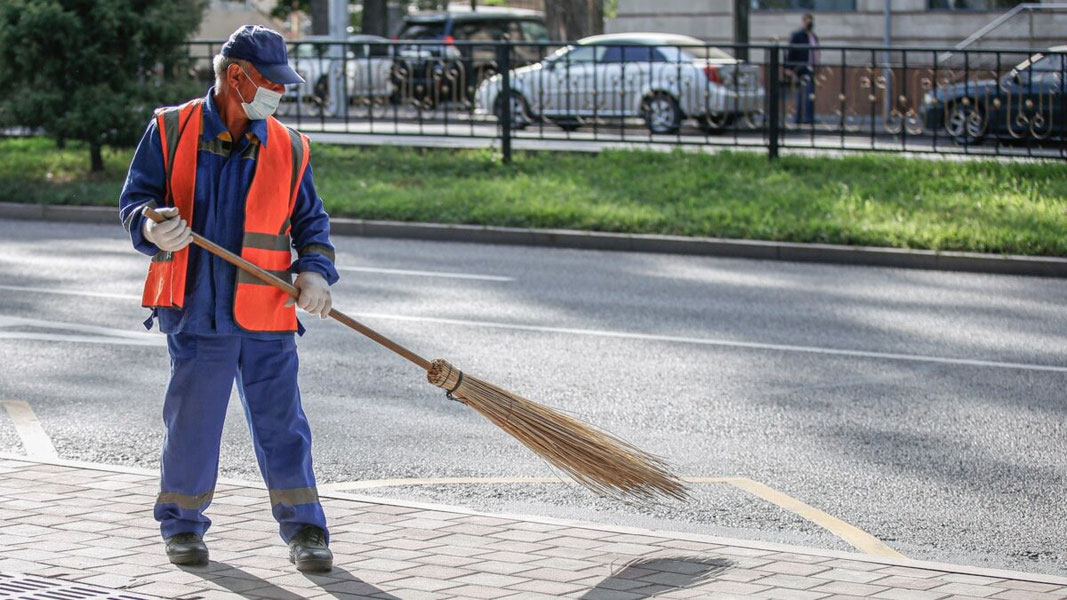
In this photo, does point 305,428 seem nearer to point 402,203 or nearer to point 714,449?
point 714,449

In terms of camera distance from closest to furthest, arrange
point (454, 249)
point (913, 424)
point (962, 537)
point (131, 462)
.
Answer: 1. point (962, 537)
2. point (131, 462)
3. point (913, 424)
4. point (454, 249)

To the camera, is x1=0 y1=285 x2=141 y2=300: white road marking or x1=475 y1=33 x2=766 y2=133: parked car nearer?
x1=0 y1=285 x2=141 y2=300: white road marking

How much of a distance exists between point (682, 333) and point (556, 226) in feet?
15.9

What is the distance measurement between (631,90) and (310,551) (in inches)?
532

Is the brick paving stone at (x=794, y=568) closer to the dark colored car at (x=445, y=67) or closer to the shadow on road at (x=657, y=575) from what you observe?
the shadow on road at (x=657, y=575)

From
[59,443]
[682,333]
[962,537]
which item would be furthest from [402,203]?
[962,537]

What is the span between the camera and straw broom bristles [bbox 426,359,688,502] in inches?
203

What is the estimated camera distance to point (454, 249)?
1355 cm

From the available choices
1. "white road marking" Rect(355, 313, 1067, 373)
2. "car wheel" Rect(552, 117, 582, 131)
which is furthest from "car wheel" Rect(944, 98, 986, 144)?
"white road marking" Rect(355, 313, 1067, 373)

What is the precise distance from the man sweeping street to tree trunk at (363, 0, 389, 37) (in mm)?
33115

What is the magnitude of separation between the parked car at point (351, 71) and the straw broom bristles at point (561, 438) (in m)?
13.3

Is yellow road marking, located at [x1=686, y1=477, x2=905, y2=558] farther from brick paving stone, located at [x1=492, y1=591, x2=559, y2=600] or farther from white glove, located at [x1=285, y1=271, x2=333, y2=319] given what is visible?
white glove, located at [x1=285, y1=271, x2=333, y2=319]

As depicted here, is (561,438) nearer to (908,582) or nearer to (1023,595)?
(908,582)

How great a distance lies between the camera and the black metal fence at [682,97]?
15.9m
